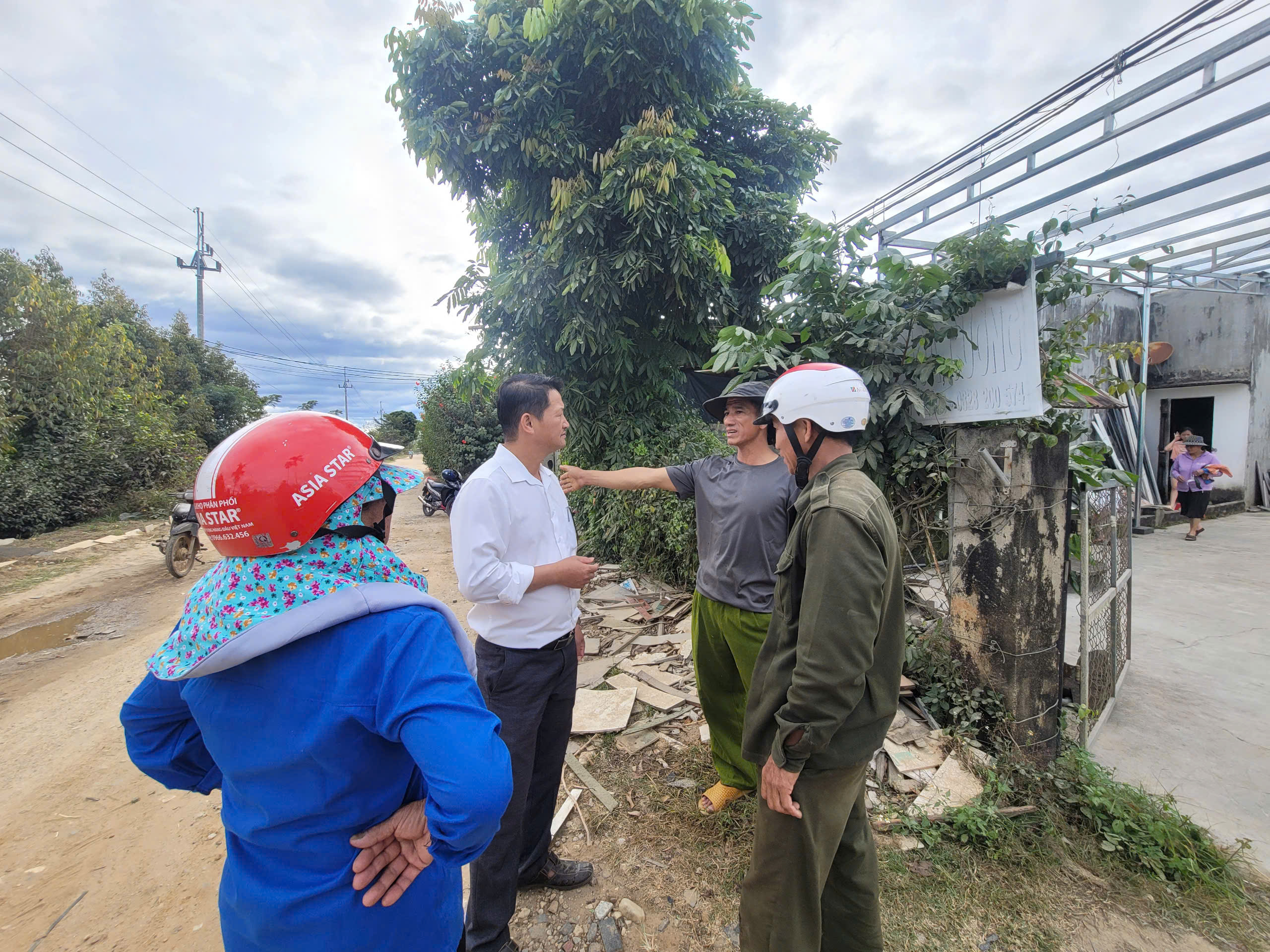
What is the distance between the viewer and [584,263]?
638 cm

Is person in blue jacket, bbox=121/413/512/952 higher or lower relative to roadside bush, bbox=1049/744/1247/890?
higher

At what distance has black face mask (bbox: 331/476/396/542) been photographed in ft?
3.84

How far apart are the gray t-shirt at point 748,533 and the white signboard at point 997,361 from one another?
1017 mm

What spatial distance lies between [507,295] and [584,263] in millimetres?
1105

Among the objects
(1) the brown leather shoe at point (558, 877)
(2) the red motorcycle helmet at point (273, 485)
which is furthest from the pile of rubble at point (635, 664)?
(2) the red motorcycle helmet at point (273, 485)

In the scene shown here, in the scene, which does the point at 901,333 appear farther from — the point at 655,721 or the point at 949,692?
the point at 655,721

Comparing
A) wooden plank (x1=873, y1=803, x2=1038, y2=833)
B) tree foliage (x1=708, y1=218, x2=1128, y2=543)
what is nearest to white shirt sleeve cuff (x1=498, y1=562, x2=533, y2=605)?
tree foliage (x1=708, y1=218, x2=1128, y2=543)

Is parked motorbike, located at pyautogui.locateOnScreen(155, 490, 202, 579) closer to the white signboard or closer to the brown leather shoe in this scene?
the brown leather shoe

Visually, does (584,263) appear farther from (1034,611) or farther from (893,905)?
(893,905)

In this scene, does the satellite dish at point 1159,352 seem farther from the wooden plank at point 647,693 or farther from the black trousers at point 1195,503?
the wooden plank at point 647,693

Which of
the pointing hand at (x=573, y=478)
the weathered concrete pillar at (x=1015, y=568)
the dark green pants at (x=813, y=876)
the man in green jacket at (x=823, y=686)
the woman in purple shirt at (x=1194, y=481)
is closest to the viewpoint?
the man in green jacket at (x=823, y=686)

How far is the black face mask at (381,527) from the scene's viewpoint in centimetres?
117

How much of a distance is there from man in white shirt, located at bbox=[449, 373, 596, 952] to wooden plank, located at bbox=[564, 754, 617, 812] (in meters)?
0.55

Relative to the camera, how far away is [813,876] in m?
1.73
